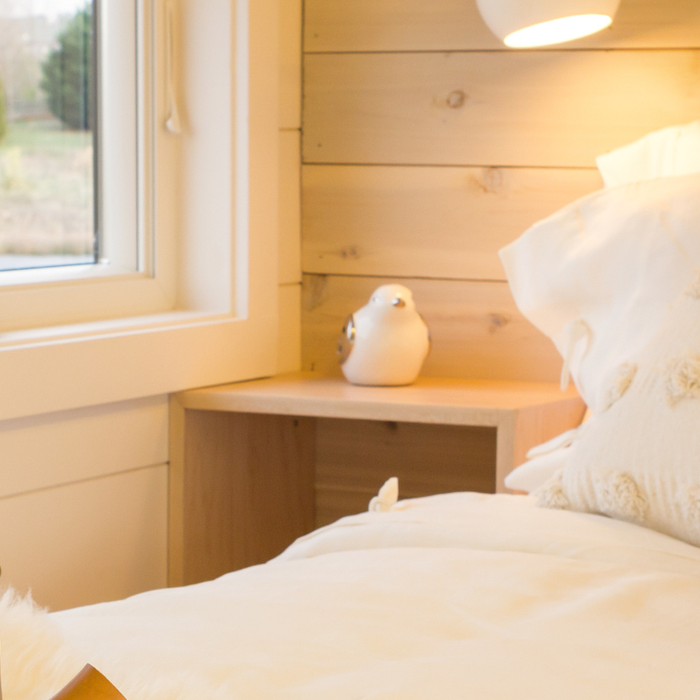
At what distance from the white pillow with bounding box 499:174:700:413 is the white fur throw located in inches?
28.4

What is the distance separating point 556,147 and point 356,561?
92 centimetres

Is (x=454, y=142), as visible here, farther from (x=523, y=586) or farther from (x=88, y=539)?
(x=523, y=586)

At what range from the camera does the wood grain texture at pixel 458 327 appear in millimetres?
1532

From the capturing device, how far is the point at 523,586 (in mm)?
714

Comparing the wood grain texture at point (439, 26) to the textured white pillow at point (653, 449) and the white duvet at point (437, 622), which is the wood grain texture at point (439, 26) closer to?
the textured white pillow at point (653, 449)

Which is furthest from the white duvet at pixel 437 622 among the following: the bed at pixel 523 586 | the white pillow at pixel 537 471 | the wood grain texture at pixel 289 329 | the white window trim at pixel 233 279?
the wood grain texture at pixel 289 329

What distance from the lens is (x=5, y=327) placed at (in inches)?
50.0

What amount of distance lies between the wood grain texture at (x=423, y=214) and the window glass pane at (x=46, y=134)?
408mm

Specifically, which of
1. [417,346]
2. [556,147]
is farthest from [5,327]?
→ [556,147]

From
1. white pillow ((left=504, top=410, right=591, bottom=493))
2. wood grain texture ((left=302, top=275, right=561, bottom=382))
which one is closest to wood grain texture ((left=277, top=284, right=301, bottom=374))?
wood grain texture ((left=302, top=275, right=561, bottom=382))

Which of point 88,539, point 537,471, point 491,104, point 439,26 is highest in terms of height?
point 439,26

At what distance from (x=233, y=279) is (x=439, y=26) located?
562mm

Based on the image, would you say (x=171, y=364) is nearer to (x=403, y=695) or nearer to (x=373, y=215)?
(x=373, y=215)

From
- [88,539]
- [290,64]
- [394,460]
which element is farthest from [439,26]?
[88,539]
